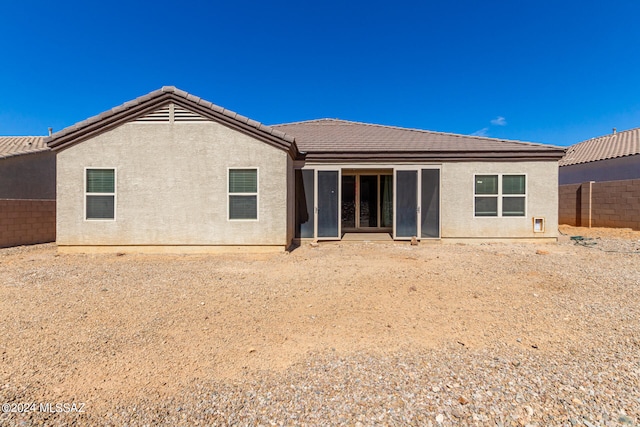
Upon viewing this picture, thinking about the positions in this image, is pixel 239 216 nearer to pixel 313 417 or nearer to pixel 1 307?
pixel 1 307

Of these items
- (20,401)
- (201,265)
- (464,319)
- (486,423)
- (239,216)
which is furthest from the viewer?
(239,216)

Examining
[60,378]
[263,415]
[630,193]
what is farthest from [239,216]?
[630,193]

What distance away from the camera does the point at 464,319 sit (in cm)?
376

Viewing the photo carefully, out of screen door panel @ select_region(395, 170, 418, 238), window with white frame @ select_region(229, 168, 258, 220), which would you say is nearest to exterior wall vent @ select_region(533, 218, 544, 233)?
screen door panel @ select_region(395, 170, 418, 238)

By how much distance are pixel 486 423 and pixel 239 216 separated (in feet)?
23.5

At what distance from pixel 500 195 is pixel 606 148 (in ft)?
43.9

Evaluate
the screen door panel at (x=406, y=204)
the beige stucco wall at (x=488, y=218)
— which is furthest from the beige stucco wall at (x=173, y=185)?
the beige stucco wall at (x=488, y=218)

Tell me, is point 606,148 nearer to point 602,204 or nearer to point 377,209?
point 602,204

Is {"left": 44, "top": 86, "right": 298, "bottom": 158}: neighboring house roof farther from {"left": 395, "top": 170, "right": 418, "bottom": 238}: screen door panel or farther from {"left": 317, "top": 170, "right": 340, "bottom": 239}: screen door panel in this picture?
{"left": 395, "top": 170, "right": 418, "bottom": 238}: screen door panel

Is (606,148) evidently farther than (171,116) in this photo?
Yes

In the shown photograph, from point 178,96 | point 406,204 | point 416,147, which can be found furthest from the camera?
point 416,147

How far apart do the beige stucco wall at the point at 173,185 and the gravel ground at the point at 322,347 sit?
2199mm

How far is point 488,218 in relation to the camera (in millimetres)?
9562

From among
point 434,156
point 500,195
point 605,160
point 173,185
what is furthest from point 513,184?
point 605,160
